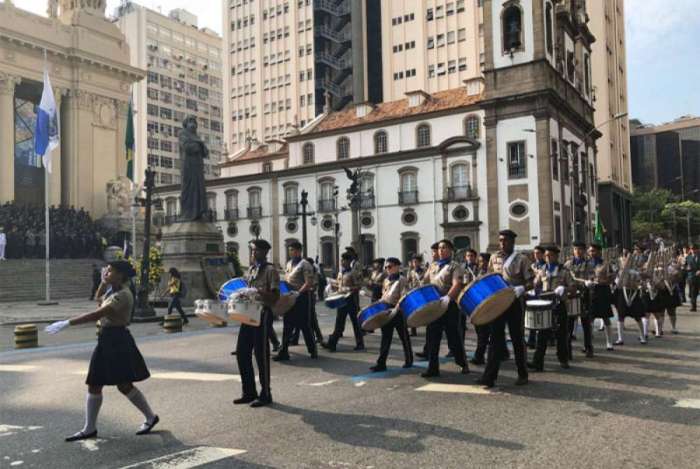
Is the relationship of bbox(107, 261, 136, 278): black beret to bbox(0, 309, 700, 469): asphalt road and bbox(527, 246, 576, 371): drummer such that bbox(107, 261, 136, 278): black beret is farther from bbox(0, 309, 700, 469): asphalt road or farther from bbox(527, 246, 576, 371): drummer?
bbox(527, 246, 576, 371): drummer

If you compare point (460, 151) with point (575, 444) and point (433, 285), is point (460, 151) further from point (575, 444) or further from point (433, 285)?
point (575, 444)

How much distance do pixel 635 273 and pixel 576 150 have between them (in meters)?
37.9

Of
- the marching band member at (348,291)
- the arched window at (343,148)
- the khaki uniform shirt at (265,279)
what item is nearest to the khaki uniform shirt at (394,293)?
the marching band member at (348,291)


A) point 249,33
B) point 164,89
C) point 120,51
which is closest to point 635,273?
point 120,51

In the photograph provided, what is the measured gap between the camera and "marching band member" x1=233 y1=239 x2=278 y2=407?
7266mm

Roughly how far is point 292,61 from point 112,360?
75704mm

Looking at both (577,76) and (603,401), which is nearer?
(603,401)

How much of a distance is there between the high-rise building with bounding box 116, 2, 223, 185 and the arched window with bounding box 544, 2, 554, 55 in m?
63.5

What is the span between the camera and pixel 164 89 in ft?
338

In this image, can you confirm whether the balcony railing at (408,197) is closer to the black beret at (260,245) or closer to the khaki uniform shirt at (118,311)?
the black beret at (260,245)

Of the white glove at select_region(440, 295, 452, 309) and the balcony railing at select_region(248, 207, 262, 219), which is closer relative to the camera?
the white glove at select_region(440, 295, 452, 309)

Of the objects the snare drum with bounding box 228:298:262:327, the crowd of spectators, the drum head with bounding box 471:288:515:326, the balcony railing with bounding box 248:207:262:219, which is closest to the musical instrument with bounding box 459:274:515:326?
the drum head with bounding box 471:288:515:326

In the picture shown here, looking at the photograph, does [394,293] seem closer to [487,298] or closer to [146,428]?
[487,298]

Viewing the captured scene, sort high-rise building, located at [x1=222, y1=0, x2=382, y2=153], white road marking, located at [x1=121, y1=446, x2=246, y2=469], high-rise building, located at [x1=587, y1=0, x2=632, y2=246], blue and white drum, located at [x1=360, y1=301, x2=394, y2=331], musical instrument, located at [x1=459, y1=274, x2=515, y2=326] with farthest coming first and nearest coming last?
high-rise building, located at [x1=222, y1=0, x2=382, y2=153]
high-rise building, located at [x1=587, y1=0, x2=632, y2=246]
blue and white drum, located at [x1=360, y1=301, x2=394, y2=331]
musical instrument, located at [x1=459, y1=274, x2=515, y2=326]
white road marking, located at [x1=121, y1=446, x2=246, y2=469]
